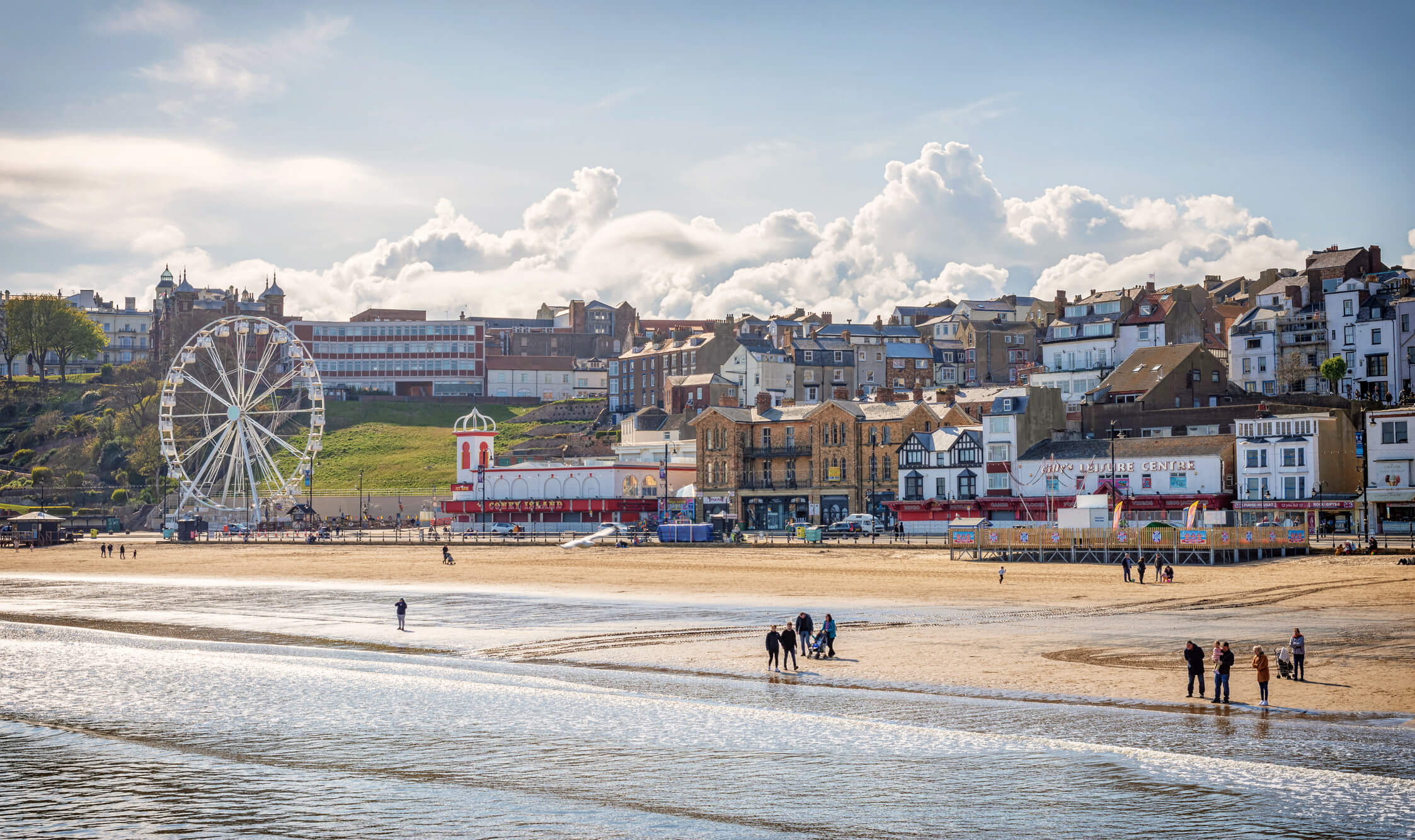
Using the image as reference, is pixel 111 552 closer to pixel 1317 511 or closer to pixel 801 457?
pixel 801 457

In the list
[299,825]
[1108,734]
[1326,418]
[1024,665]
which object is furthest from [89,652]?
[1326,418]

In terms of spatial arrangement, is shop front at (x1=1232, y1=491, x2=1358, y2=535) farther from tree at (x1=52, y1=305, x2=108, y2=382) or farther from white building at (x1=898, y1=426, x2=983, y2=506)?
tree at (x1=52, y1=305, x2=108, y2=382)

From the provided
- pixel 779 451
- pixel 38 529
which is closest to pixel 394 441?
pixel 38 529

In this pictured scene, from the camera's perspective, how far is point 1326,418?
74.9 m

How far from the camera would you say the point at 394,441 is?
152125mm

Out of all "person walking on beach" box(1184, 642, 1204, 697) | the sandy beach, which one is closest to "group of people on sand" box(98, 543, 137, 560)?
the sandy beach

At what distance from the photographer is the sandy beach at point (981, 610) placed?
29.8 metres

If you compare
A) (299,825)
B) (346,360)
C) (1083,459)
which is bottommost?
(299,825)

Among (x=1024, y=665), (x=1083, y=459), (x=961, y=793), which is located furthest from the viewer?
(x=1083, y=459)

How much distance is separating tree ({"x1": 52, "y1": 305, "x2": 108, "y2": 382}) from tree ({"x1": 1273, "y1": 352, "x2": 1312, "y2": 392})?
155273 millimetres

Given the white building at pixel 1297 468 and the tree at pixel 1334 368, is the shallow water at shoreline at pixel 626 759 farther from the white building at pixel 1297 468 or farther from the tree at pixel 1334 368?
the tree at pixel 1334 368

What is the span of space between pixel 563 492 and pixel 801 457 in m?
22.0

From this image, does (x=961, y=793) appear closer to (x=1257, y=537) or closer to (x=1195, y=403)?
(x=1257, y=537)

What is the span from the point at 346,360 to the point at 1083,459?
399 feet
